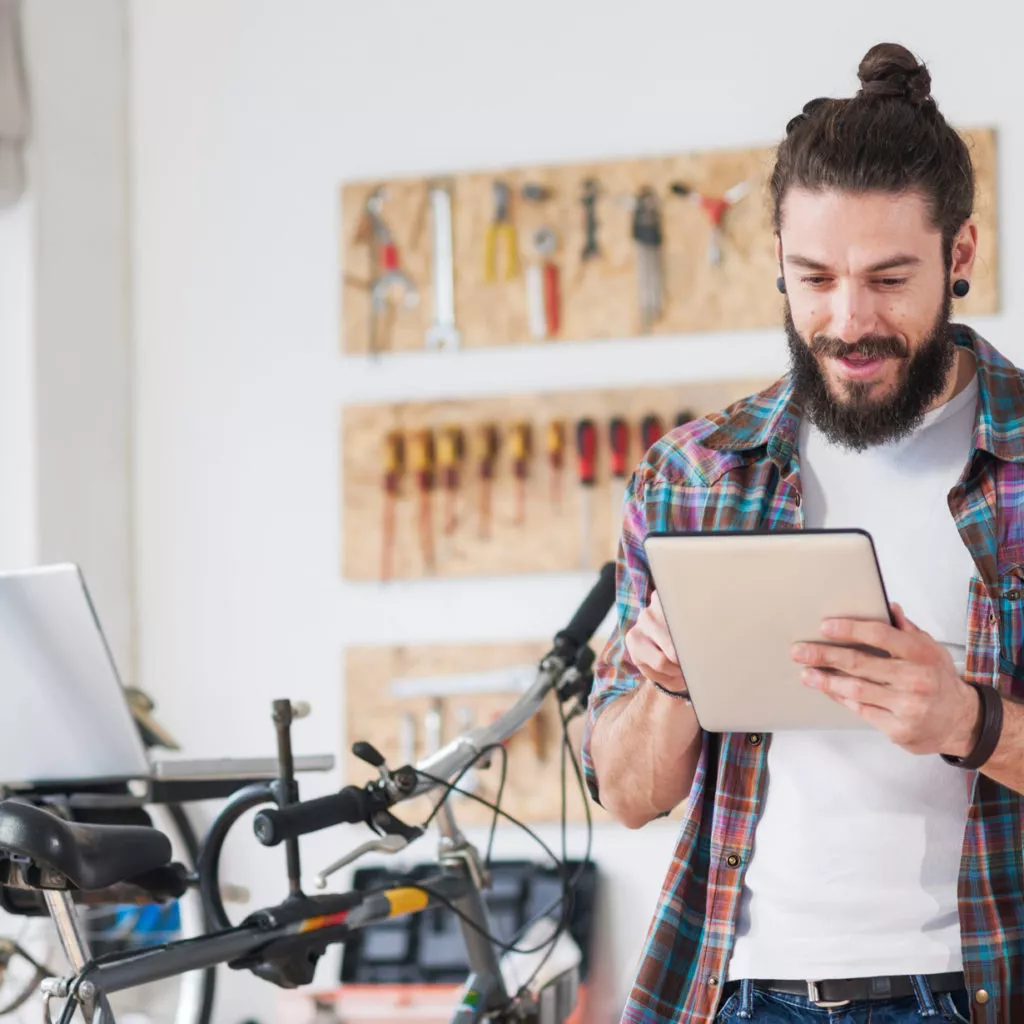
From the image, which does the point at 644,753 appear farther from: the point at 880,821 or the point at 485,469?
the point at 485,469

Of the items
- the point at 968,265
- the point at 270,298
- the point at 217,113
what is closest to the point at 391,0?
the point at 217,113

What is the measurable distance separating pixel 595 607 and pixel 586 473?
132cm

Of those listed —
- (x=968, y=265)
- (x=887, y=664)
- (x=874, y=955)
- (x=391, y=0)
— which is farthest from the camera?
(x=391, y=0)

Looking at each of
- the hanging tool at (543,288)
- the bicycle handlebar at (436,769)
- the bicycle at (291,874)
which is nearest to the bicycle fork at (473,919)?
the bicycle at (291,874)

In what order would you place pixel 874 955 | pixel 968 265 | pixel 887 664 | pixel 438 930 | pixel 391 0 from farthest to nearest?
pixel 391 0
pixel 438 930
pixel 968 265
pixel 874 955
pixel 887 664

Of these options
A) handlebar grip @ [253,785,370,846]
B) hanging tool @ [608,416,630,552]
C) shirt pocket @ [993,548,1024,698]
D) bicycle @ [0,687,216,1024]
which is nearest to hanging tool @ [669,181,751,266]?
hanging tool @ [608,416,630,552]

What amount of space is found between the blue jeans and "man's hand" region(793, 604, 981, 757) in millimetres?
249

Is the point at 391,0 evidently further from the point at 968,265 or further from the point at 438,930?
the point at 968,265

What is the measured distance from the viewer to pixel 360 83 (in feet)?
12.1

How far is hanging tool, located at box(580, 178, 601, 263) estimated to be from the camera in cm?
355

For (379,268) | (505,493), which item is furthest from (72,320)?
(505,493)

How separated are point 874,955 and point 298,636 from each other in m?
2.45

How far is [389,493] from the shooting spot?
11.8ft

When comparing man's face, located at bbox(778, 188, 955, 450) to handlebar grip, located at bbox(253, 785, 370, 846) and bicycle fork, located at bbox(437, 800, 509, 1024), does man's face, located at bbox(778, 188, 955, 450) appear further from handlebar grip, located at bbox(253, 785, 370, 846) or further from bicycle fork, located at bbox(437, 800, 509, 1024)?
bicycle fork, located at bbox(437, 800, 509, 1024)
